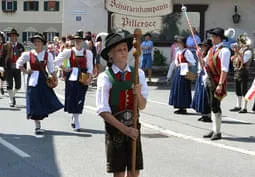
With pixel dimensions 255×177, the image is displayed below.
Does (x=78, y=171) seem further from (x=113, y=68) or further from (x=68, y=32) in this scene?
(x=68, y=32)

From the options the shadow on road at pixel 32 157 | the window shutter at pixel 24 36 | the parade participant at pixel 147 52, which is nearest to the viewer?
the shadow on road at pixel 32 157

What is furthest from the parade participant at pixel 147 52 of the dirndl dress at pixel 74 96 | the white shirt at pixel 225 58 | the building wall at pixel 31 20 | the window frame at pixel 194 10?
the building wall at pixel 31 20

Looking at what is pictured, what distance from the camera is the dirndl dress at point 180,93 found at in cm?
1366

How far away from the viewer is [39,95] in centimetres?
1030

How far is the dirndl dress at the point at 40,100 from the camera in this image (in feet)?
33.5

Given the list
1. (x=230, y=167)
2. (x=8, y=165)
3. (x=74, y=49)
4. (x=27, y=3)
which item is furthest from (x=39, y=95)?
(x=27, y=3)

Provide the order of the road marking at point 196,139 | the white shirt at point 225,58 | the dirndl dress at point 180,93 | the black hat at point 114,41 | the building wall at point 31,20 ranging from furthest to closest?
1. the building wall at point 31,20
2. the dirndl dress at point 180,93
3. the white shirt at point 225,58
4. the road marking at point 196,139
5. the black hat at point 114,41

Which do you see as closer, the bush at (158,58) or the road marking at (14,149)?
the road marking at (14,149)

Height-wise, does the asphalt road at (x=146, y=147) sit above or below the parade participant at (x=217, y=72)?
below

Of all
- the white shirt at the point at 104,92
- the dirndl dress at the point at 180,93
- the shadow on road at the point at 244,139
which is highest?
the white shirt at the point at 104,92

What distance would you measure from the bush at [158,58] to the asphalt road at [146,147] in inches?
438

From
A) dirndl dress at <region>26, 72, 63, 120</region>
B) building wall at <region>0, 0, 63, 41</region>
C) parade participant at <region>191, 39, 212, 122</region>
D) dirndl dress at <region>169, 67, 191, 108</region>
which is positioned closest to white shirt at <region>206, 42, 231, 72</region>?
parade participant at <region>191, 39, 212, 122</region>

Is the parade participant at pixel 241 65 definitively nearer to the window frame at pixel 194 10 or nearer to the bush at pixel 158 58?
the bush at pixel 158 58

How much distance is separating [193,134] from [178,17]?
14851mm
